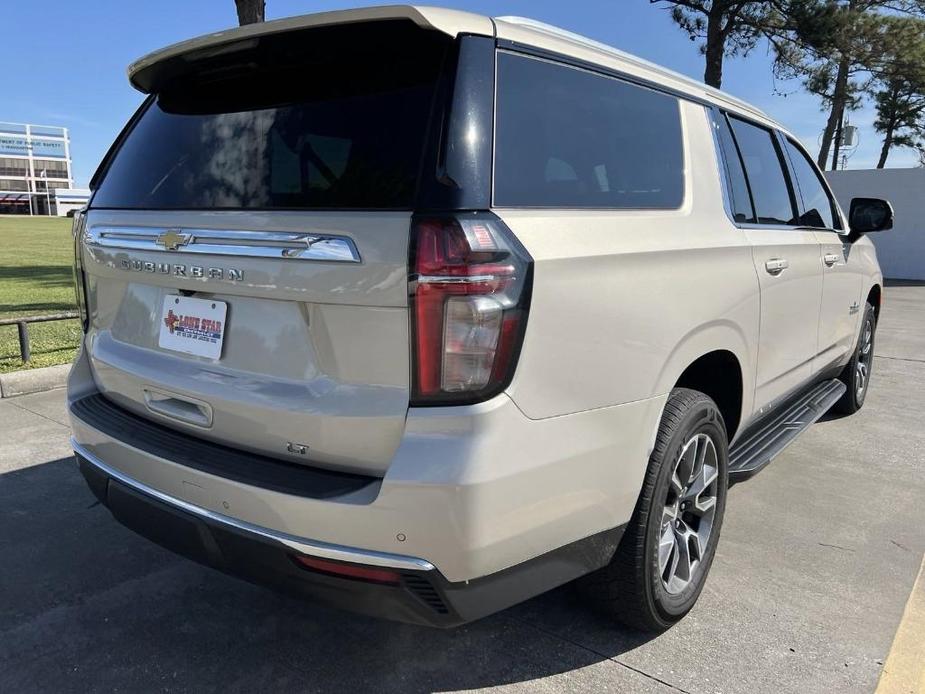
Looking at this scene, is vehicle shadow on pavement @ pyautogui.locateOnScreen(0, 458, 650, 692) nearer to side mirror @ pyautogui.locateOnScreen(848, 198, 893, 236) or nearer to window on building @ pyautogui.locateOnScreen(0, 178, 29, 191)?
side mirror @ pyautogui.locateOnScreen(848, 198, 893, 236)

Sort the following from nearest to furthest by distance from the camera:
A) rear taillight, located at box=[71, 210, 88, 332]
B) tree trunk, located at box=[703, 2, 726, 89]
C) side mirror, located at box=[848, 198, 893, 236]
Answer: rear taillight, located at box=[71, 210, 88, 332]
side mirror, located at box=[848, 198, 893, 236]
tree trunk, located at box=[703, 2, 726, 89]

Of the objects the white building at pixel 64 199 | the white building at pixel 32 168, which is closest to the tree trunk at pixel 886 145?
the white building at pixel 64 199

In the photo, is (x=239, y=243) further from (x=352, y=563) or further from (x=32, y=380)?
(x=32, y=380)

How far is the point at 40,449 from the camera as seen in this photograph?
14.4 feet

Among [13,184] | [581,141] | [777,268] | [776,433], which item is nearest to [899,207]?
[776,433]

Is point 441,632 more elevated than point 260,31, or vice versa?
point 260,31

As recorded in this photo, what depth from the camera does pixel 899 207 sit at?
19578mm

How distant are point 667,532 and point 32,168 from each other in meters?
141

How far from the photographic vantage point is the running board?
10.2 feet

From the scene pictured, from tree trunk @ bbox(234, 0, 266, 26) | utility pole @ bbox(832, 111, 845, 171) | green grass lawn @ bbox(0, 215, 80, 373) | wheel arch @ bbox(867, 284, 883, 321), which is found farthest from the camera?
utility pole @ bbox(832, 111, 845, 171)

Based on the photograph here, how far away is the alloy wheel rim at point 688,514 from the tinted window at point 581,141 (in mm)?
895

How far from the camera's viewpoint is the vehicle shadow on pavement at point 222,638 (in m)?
2.36

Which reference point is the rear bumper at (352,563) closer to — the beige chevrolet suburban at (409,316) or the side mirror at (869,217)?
the beige chevrolet suburban at (409,316)

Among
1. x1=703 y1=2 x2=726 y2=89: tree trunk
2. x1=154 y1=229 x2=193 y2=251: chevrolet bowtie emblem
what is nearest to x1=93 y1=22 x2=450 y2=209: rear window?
x1=154 y1=229 x2=193 y2=251: chevrolet bowtie emblem
